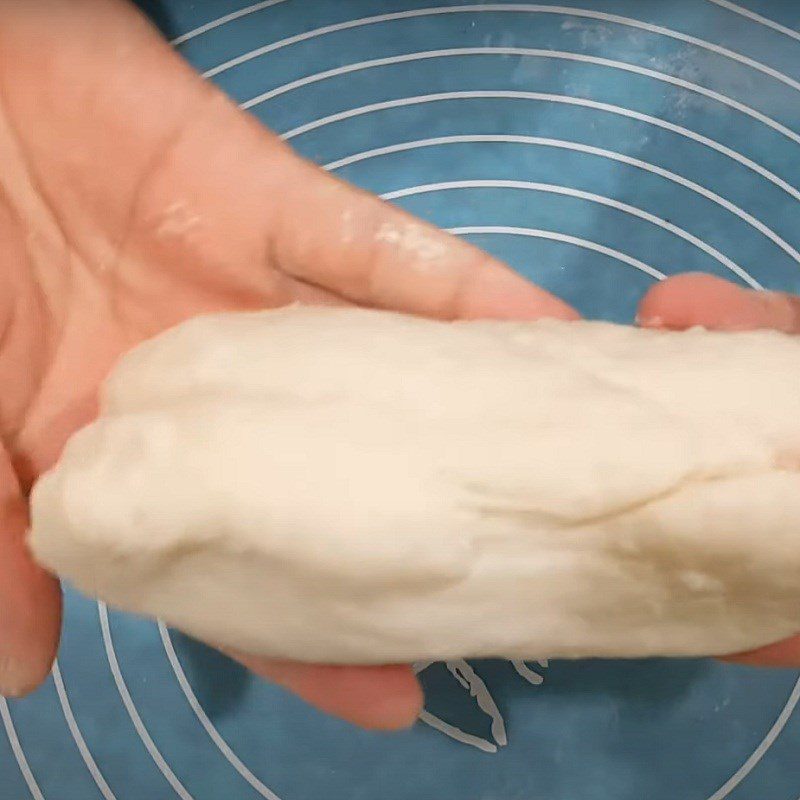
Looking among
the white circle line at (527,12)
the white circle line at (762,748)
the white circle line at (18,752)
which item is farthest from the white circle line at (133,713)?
the white circle line at (527,12)

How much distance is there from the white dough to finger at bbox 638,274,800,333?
0.11 metres

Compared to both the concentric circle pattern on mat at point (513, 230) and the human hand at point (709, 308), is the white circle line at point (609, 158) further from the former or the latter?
the human hand at point (709, 308)

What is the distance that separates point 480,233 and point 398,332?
440 millimetres

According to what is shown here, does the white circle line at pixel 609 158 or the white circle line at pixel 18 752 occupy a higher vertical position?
the white circle line at pixel 609 158

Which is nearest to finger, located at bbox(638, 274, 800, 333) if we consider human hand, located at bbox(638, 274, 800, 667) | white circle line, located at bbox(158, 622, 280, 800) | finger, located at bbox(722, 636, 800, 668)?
human hand, located at bbox(638, 274, 800, 667)

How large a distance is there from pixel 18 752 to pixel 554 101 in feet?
2.93

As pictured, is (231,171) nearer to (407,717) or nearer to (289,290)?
(289,290)

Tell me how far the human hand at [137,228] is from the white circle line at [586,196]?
27cm

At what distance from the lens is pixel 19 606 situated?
0.59 m

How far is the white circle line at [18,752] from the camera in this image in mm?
846

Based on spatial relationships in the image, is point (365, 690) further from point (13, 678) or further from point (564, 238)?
point (564, 238)

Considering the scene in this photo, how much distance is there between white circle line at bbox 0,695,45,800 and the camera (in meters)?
0.85

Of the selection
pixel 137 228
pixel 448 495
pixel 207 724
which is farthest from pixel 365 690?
pixel 137 228

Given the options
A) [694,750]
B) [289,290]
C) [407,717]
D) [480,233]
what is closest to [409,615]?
[407,717]
